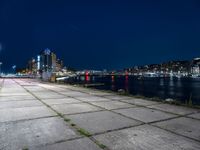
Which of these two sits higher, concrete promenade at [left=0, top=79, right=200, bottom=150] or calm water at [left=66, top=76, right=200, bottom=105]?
concrete promenade at [left=0, top=79, right=200, bottom=150]

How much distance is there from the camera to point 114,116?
23.3 ft

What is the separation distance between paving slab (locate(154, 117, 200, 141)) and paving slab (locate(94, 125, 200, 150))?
0.37 metres

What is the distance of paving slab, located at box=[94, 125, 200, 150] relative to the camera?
4238 mm

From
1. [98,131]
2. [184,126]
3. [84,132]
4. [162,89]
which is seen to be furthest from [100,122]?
[162,89]

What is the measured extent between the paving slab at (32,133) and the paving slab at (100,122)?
531mm

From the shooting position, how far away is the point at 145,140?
462 cm

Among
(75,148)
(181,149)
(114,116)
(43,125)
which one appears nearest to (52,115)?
(43,125)

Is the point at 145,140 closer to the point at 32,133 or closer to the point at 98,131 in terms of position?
the point at 98,131

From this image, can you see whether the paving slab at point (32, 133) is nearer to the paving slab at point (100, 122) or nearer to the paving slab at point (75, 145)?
the paving slab at point (75, 145)

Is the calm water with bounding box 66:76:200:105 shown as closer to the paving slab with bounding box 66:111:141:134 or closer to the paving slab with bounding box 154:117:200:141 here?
the paving slab with bounding box 66:111:141:134

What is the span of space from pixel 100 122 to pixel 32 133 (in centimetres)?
210

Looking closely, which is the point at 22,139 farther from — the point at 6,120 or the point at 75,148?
the point at 6,120

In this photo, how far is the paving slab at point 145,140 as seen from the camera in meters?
4.24

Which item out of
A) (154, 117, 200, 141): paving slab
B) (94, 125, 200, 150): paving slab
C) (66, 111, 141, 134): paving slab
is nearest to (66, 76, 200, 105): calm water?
(66, 111, 141, 134): paving slab
